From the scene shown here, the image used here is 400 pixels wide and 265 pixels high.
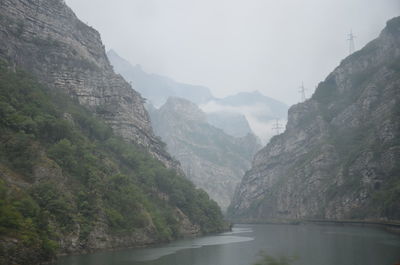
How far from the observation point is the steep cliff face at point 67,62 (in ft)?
404

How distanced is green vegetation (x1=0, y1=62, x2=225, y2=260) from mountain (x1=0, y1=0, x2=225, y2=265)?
22cm

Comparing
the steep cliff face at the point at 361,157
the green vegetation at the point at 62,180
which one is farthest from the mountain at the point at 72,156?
the steep cliff face at the point at 361,157

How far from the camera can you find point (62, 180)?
7288 cm

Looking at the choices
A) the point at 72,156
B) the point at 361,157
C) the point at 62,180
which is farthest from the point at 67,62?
the point at 361,157

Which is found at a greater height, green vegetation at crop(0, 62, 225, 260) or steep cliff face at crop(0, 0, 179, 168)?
steep cliff face at crop(0, 0, 179, 168)

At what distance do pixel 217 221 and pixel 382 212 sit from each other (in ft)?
172

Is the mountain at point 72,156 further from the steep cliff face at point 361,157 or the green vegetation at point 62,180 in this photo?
the steep cliff face at point 361,157

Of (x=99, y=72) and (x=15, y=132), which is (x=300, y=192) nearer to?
(x=99, y=72)

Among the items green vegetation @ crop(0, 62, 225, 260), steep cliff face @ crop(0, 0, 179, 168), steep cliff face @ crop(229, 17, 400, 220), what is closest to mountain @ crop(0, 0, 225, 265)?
green vegetation @ crop(0, 62, 225, 260)

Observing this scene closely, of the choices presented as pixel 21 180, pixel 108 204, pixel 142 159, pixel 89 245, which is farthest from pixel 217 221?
pixel 21 180

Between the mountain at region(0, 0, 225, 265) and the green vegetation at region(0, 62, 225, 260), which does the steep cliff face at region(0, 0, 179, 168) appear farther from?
the green vegetation at region(0, 62, 225, 260)

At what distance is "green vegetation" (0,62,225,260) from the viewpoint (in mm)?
57094

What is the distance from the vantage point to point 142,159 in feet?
417

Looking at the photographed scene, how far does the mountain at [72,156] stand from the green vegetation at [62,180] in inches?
8.7
